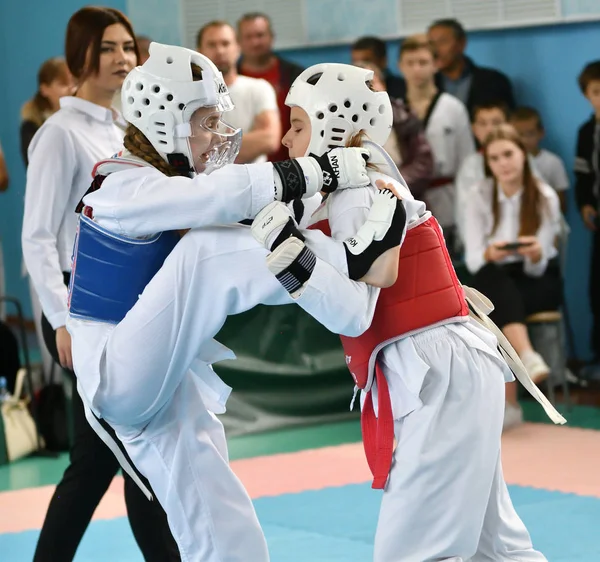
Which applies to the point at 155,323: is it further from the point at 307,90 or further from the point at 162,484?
the point at 307,90

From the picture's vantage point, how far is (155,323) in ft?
10.7

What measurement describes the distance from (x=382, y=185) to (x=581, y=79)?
603cm

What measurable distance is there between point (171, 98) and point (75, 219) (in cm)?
111

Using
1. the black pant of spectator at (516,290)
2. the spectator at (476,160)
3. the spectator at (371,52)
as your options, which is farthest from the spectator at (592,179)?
the spectator at (371,52)

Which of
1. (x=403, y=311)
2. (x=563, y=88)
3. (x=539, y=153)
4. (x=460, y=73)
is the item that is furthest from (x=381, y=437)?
(x=563, y=88)

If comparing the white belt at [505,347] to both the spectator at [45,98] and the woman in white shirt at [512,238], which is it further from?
→ the spectator at [45,98]

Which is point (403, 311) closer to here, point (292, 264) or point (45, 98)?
point (292, 264)

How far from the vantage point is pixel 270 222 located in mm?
3061

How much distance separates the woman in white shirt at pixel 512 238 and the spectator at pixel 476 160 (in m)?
0.11

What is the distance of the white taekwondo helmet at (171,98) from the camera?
3410mm

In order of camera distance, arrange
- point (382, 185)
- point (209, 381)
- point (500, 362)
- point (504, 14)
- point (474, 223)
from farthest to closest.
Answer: point (504, 14) < point (474, 223) < point (209, 381) < point (500, 362) < point (382, 185)

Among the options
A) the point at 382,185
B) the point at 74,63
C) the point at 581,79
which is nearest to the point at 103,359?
the point at 382,185

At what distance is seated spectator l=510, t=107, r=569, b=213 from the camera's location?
916 centimetres

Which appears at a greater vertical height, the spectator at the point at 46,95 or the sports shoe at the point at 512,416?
the spectator at the point at 46,95
